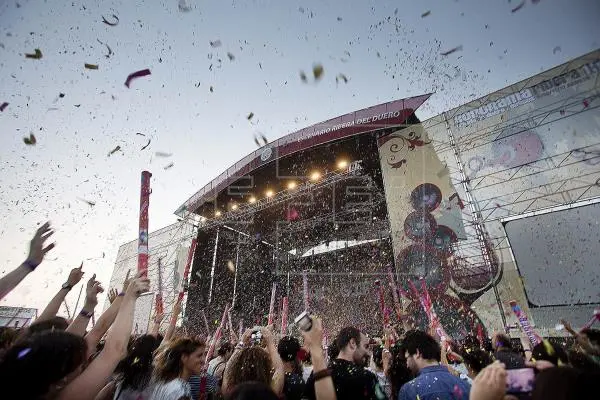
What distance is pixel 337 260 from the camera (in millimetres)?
18281

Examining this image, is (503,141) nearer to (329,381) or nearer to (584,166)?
(584,166)

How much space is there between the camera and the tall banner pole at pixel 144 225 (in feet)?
6.42

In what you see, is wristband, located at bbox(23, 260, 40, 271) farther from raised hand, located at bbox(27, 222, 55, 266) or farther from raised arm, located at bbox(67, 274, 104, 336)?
raised arm, located at bbox(67, 274, 104, 336)

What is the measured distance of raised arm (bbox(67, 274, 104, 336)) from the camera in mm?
2299

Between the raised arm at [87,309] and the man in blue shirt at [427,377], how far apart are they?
2.48m

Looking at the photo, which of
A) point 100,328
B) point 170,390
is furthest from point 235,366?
point 100,328

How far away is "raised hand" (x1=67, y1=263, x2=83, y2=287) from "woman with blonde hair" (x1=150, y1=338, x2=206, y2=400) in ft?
3.40

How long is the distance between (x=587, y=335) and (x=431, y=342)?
172cm

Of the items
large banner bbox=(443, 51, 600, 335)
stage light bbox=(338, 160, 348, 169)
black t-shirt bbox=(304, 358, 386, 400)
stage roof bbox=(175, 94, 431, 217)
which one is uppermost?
stage roof bbox=(175, 94, 431, 217)

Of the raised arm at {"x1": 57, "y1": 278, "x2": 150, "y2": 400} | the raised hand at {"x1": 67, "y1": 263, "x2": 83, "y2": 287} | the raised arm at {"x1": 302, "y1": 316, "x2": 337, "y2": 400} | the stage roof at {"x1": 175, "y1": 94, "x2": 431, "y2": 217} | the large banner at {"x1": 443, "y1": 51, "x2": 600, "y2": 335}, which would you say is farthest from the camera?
the stage roof at {"x1": 175, "y1": 94, "x2": 431, "y2": 217}

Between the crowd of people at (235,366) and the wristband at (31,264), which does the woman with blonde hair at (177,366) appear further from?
the wristband at (31,264)

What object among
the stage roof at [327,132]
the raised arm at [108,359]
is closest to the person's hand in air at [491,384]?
the raised arm at [108,359]

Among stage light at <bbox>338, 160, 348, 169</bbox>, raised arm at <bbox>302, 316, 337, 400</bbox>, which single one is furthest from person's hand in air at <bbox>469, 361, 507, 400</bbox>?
stage light at <bbox>338, 160, 348, 169</bbox>

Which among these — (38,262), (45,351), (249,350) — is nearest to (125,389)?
(249,350)
